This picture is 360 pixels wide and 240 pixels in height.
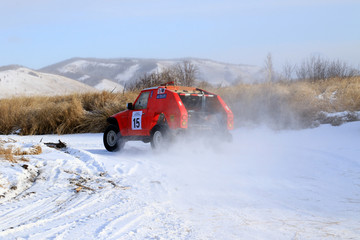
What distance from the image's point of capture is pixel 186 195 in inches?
199

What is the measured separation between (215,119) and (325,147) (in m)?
2.79

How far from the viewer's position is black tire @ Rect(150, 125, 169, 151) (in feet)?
28.8

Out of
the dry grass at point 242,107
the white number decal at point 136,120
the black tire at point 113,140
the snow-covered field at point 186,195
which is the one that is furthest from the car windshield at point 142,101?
the dry grass at point 242,107

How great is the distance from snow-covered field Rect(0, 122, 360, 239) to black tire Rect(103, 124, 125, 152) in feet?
5.09

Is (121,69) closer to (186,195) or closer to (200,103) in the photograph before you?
(200,103)

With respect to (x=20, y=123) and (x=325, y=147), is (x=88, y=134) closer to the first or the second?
(x=20, y=123)

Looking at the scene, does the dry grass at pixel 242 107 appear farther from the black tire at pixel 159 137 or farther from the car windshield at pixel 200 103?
the black tire at pixel 159 137

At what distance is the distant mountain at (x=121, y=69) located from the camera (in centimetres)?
7919

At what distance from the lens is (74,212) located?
4234 millimetres

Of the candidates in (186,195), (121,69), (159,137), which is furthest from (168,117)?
(121,69)

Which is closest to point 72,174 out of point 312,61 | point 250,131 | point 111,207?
point 111,207

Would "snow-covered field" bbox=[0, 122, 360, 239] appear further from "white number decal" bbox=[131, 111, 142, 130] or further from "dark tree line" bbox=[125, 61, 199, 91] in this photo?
"dark tree line" bbox=[125, 61, 199, 91]

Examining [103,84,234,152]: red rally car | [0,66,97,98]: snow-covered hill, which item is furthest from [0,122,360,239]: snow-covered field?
[0,66,97,98]: snow-covered hill

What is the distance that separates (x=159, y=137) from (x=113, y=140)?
202 centimetres
